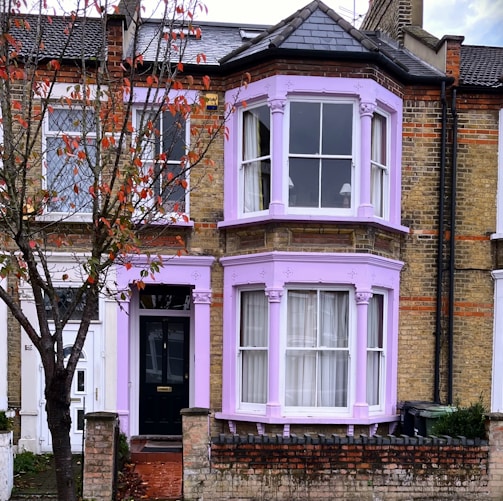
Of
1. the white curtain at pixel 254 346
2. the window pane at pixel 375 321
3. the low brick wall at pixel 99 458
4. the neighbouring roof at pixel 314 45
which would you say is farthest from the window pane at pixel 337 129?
the low brick wall at pixel 99 458

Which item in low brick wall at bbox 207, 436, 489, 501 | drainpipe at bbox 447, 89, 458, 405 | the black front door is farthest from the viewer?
the black front door

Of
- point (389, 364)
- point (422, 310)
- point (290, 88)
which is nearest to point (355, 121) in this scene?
point (290, 88)

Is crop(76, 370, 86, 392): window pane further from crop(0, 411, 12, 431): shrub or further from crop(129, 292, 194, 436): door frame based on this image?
crop(0, 411, 12, 431): shrub

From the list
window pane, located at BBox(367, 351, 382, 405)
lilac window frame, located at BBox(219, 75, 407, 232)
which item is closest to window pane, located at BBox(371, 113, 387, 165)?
lilac window frame, located at BBox(219, 75, 407, 232)

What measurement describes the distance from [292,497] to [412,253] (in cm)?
480

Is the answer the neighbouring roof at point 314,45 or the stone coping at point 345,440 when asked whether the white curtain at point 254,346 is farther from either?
the neighbouring roof at point 314,45

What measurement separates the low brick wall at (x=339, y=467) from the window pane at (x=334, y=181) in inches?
152

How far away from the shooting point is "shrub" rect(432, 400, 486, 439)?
25.4 feet

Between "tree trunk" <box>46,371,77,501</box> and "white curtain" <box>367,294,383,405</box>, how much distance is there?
5726 millimetres

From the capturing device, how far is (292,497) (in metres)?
A: 7.34

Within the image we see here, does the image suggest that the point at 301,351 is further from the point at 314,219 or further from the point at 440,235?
the point at 440,235

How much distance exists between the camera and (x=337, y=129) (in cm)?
945

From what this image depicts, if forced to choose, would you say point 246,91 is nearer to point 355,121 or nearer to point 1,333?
point 355,121

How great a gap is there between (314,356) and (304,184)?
2.87 meters
